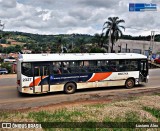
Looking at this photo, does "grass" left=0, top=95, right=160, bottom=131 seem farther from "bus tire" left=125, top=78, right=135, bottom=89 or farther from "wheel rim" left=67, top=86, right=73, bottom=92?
"bus tire" left=125, top=78, right=135, bottom=89

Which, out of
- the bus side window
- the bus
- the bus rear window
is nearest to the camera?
the bus rear window

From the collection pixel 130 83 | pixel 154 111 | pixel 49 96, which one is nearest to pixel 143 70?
pixel 130 83

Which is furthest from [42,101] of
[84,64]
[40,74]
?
[84,64]

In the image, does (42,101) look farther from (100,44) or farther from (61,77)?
(100,44)

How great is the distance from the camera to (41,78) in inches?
590

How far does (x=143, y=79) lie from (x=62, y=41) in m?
83.9

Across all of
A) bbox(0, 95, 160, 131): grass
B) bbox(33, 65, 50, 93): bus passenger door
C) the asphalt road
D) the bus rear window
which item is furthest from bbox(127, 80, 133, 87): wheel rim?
the bus rear window

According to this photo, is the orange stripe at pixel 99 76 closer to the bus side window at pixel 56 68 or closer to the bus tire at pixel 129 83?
the bus tire at pixel 129 83

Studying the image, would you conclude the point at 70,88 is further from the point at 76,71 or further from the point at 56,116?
the point at 56,116

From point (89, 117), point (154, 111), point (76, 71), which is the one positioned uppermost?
point (76, 71)

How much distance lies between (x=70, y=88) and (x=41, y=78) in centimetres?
224

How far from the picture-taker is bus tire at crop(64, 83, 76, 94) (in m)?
16.0

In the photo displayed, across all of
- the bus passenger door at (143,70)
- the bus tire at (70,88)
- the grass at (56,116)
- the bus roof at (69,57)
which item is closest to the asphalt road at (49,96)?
the bus tire at (70,88)

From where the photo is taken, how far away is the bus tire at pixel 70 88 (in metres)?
16.0
